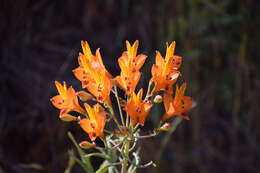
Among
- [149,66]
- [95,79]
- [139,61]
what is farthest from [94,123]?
[149,66]

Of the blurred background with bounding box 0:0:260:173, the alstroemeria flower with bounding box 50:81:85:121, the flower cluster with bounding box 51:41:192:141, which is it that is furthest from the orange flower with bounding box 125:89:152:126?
the blurred background with bounding box 0:0:260:173

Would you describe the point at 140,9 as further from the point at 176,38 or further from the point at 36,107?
the point at 36,107

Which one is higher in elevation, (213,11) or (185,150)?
(213,11)

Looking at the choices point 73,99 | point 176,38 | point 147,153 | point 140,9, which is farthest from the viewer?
point 140,9

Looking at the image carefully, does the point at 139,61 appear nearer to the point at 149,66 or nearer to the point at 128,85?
the point at 128,85

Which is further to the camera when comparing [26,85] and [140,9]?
[140,9]

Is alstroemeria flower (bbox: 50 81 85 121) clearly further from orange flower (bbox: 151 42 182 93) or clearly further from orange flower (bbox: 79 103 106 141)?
orange flower (bbox: 151 42 182 93)

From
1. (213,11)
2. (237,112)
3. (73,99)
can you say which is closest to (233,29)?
(213,11)
